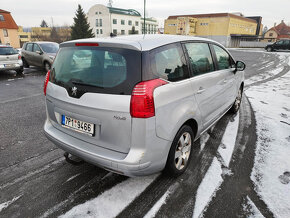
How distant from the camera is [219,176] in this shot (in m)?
2.71

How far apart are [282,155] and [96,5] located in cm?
7089

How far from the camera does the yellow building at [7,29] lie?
43812 millimetres

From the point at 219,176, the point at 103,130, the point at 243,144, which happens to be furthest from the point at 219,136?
the point at 103,130

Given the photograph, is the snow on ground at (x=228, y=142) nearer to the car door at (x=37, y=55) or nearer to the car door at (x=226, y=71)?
the car door at (x=226, y=71)

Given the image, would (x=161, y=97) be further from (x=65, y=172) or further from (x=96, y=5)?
(x=96, y=5)

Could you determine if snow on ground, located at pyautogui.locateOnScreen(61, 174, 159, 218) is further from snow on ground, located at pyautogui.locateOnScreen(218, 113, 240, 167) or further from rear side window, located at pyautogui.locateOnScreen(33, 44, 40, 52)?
rear side window, located at pyautogui.locateOnScreen(33, 44, 40, 52)

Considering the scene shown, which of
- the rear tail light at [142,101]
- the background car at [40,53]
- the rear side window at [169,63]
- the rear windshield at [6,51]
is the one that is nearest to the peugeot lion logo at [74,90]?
the rear tail light at [142,101]

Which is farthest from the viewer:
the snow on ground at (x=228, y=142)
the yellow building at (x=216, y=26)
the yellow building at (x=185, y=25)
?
the yellow building at (x=216, y=26)

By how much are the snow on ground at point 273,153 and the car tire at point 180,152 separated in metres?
0.90

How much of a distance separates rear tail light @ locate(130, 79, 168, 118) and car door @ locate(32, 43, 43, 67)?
10693 mm

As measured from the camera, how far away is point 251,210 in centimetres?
219

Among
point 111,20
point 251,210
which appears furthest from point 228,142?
point 111,20

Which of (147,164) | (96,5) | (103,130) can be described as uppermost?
(96,5)

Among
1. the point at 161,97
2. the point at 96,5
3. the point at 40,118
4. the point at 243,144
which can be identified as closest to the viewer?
the point at 161,97
